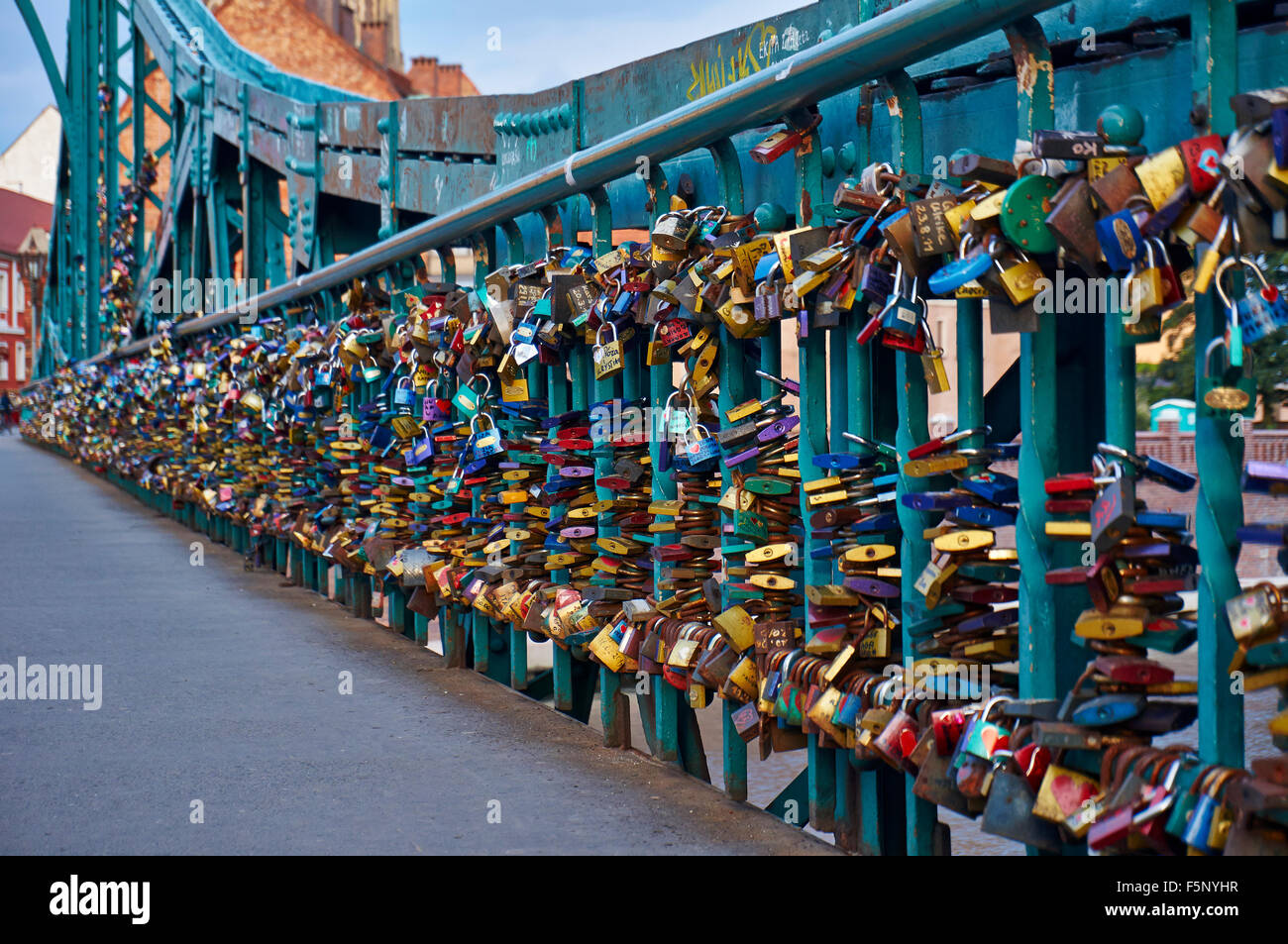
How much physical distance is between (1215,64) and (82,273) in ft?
108

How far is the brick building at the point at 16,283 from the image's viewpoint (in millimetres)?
68438

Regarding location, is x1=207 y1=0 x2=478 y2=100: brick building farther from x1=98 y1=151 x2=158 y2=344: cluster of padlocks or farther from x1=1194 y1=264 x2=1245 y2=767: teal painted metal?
x1=1194 y1=264 x2=1245 y2=767: teal painted metal

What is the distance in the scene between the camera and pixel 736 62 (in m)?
4.68

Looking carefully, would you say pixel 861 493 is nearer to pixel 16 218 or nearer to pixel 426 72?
pixel 426 72

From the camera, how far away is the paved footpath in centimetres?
272

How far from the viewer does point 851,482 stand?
8.43 feet

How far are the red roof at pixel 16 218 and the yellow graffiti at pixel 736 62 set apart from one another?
69.9 metres

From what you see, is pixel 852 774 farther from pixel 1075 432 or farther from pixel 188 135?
pixel 188 135

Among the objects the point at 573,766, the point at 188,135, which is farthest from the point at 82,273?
the point at 573,766

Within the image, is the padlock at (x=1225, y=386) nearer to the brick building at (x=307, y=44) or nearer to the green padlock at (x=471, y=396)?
the green padlock at (x=471, y=396)

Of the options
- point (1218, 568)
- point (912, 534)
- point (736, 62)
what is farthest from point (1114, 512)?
point (736, 62)

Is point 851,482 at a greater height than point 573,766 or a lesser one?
greater

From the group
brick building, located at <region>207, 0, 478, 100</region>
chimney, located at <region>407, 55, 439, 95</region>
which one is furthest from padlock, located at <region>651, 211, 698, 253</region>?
chimney, located at <region>407, 55, 439, 95</region>
